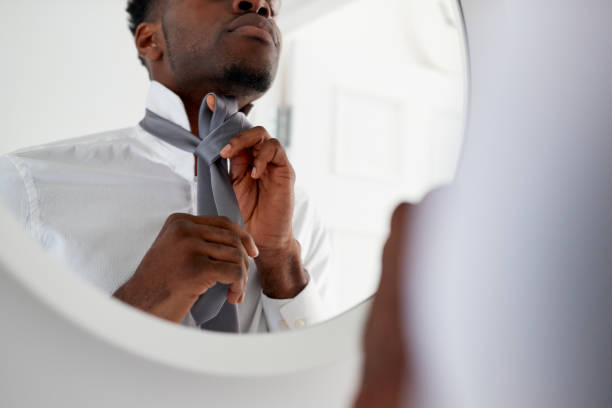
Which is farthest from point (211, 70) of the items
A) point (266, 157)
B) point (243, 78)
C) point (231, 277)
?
point (231, 277)

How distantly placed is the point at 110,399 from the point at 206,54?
0.35 metres

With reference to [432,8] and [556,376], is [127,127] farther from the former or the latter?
[432,8]

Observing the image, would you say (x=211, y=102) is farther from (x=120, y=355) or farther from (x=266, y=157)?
(x=120, y=355)

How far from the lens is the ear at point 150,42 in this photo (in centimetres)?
57

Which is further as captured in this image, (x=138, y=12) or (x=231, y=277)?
(x=138, y=12)

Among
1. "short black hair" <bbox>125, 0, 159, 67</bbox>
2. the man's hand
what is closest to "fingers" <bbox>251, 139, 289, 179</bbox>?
the man's hand

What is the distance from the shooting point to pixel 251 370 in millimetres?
334

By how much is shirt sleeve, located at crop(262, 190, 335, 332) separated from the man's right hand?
70mm

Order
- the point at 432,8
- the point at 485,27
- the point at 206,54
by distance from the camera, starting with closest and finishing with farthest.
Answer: the point at 485,27
the point at 206,54
the point at 432,8

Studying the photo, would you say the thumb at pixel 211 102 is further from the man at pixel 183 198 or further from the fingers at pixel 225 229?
the fingers at pixel 225 229

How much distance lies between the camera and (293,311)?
452mm

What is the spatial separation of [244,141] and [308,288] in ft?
0.48

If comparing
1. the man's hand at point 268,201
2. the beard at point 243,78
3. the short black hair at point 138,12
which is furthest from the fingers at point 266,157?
the short black hair at point 138,12

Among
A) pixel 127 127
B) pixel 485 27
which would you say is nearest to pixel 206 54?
pixel 127 127
